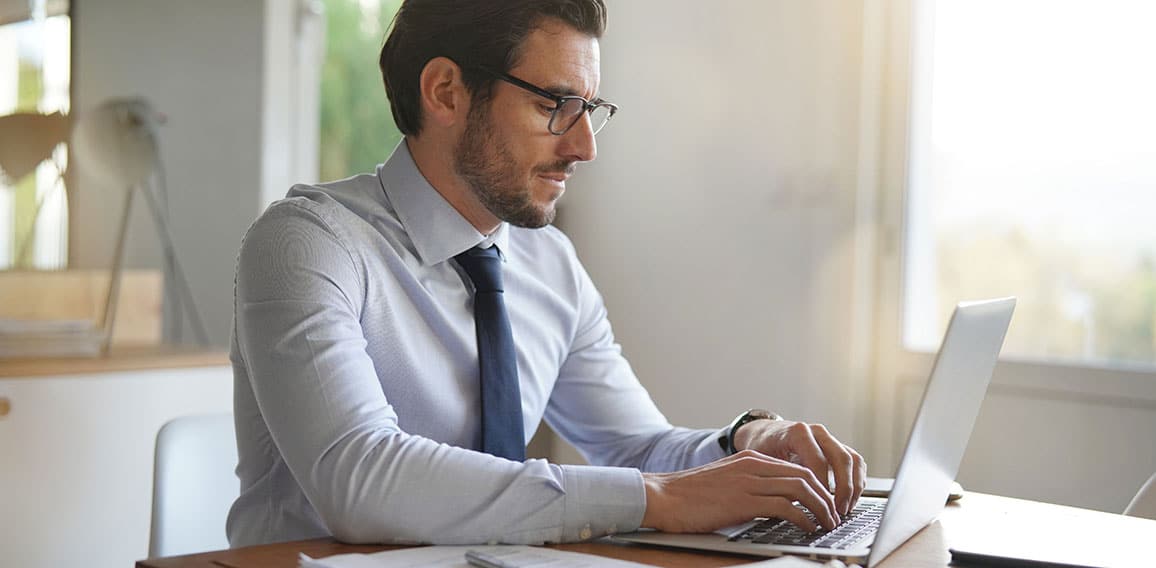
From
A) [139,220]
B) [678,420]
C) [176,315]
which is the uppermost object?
[139,220]

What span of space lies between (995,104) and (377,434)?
195 cm

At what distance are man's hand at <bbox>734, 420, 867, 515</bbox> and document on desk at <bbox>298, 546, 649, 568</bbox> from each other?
0.34 metres

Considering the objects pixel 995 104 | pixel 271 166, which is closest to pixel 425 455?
pixel 995 104

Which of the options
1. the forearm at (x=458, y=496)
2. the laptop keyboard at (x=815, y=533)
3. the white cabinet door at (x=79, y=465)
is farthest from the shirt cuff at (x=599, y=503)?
the white cabinet door at (x=79, y=465)

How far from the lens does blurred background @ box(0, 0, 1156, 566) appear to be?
247cm

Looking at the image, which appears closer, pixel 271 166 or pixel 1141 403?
pixel 1141 403

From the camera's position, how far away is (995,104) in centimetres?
269

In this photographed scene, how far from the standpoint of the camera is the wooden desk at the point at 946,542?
3.62ft

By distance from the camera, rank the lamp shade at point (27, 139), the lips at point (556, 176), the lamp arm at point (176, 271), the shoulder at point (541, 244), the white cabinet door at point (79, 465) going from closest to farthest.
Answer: the lips at point (556, 176)
the shoulder at point (541, 244)
the white cabinet door at point (79, 465)
the lamp shade at point (27, 139)
the lamp arm at point (176, 271)

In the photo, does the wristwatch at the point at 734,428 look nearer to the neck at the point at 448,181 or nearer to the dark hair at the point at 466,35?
the neck at the point at 448,181

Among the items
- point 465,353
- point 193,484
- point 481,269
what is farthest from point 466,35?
point 193,484

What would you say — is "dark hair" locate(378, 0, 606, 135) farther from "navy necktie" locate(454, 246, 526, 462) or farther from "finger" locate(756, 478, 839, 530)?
"finger" locate(756, 478, 839, 530)

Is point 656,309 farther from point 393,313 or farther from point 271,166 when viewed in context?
point 393,313

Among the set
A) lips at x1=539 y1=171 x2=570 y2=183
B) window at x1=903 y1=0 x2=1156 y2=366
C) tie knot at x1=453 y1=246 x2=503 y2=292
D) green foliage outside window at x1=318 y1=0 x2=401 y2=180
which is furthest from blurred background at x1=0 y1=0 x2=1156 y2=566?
lips at x1=539 y1=171 x2=570 y2=183
